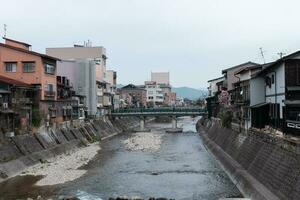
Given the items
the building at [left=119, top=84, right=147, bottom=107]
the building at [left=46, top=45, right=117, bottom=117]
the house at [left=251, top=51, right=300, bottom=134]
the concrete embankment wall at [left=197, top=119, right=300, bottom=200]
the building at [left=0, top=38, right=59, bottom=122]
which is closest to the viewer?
the concrete embankment wall at [left=197, top=119, right=300, bottom=200]

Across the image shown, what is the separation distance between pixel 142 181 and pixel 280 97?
10.6 metres

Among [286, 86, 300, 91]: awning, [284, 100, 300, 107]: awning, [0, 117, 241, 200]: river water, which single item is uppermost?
[286, 86, 300, 91]: awning

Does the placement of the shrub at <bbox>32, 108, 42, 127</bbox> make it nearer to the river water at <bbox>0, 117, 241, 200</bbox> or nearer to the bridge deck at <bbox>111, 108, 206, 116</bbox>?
the river water at <bbox>0, 117, 241, 200</bbox>

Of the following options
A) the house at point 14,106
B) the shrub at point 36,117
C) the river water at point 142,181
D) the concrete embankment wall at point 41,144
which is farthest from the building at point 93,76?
the river water at point 142,181

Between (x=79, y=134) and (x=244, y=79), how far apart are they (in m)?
21.3

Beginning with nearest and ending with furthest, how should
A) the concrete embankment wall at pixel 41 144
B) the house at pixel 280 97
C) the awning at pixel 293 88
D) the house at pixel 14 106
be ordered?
the house at pixel 280 97
the awning at pixel 293 88
the concrete embankment wall at pixel 41 144
the house at pixel 14 106

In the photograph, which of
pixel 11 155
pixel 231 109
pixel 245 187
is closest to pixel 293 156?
pixel 245 187

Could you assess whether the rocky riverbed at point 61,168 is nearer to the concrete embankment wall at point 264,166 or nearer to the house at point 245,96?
the concrete embankment wall at point 264,166

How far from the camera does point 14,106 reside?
3706 cm

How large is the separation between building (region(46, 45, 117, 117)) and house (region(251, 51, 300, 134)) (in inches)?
1412

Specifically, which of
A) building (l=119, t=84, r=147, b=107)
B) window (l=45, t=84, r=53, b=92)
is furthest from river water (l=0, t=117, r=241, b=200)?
building (l=119, t=84, r=147, b=107)

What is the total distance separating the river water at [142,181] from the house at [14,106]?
22.8 feet

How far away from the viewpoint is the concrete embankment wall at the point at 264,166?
19.0 m

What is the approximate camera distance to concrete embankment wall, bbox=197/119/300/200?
62.4 ft
